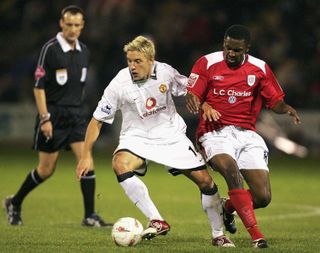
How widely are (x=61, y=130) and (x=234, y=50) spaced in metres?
2.92

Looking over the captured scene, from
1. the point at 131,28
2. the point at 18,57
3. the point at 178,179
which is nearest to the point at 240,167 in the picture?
the point at 178,179

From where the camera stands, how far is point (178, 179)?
16562 mm

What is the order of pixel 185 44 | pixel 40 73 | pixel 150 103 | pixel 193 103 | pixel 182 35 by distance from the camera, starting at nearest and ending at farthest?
pixel 193 103
pixel 150 103
pixel 40 73
pixel 185 44
pixel 182 35

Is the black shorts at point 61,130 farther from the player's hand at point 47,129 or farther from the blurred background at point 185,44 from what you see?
the blurred background at point 185,44

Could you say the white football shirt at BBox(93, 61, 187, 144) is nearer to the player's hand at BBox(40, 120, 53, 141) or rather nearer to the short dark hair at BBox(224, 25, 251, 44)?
the short dark hair at BBox(224, 25, 251, 44)

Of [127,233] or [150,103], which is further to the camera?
[150,103]

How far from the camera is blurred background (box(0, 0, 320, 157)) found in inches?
800

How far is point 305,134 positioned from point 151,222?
483 inches

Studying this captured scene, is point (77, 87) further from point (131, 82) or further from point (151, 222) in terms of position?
point (151, 222)

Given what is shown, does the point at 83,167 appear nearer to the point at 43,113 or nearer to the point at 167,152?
the point at 167,152

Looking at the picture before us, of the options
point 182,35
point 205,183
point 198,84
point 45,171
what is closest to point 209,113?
point 198,84

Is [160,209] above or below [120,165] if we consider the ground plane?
below

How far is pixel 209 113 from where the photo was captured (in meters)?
8.28

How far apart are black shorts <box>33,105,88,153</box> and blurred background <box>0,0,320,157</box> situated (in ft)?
29.6
